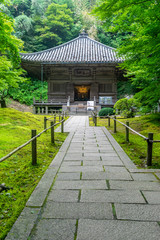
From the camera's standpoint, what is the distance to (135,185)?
2977mm

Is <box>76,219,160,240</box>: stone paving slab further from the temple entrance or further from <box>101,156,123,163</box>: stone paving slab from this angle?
the temple entrance

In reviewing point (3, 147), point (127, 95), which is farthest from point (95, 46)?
point (3, 147)

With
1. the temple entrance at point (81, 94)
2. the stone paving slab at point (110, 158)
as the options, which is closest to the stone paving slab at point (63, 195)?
the stone paving slab at point (110, 158)

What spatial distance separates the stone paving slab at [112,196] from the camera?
96.9 inches

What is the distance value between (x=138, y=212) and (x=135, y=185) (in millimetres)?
832

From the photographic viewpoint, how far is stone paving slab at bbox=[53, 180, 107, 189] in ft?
9.48

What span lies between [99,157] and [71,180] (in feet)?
5.38

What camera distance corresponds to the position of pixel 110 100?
2167cm

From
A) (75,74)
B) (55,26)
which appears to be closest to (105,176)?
(75,74)

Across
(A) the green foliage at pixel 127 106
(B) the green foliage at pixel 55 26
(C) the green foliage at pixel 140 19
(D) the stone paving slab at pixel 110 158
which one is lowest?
(D) the stone paving slab at pixel 110 158

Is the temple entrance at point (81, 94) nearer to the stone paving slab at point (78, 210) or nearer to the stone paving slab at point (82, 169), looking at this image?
the stone paving slab at point (82, 169)

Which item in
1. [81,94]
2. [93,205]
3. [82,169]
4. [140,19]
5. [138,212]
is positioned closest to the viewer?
[138,212]

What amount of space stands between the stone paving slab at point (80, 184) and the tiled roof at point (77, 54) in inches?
702

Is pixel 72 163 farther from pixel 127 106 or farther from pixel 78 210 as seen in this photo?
pixel 127 106
